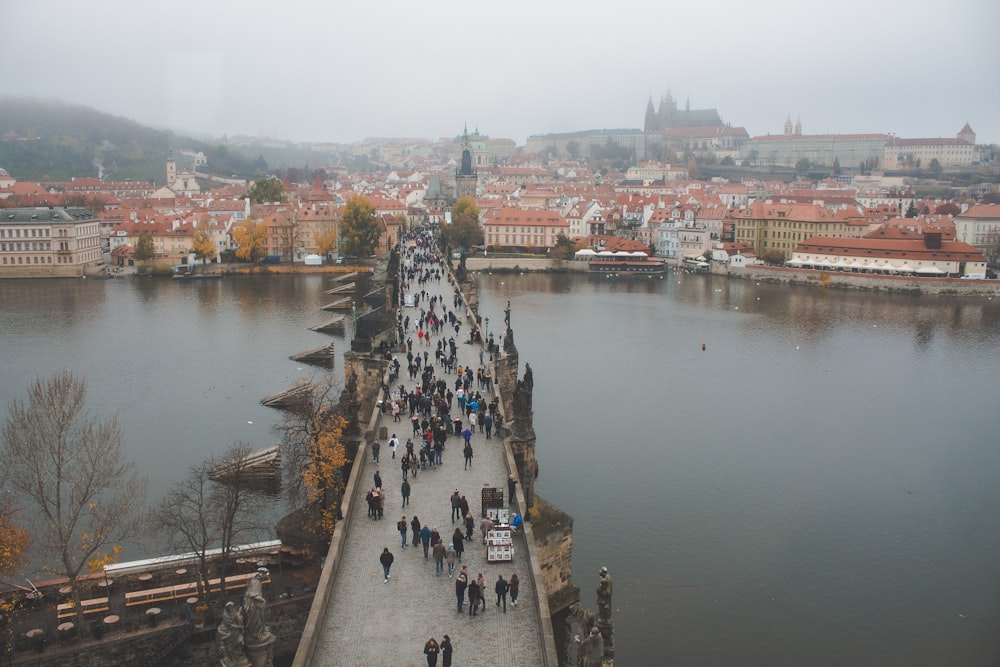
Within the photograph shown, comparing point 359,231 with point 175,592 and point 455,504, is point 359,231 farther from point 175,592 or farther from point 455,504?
point 455,504

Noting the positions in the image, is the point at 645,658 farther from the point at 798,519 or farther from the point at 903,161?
the point at 903,161

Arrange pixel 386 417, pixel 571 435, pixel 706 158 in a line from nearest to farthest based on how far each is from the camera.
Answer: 1. pixel 386 417
2. pixel 571 435
3. pixel 706 158

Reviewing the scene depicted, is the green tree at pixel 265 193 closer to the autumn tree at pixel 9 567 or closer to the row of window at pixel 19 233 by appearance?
the row of window at pixel 19 233

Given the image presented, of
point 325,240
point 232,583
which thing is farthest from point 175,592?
point 325,240

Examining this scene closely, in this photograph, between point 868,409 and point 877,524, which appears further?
point 868,409

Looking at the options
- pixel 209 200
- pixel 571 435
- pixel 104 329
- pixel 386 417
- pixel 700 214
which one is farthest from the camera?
pixel 209 200

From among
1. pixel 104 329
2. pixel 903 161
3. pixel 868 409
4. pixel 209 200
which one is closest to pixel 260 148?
pixel 209 200

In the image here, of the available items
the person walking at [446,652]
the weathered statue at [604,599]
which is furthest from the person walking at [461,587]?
the weathered statue at [604,599]
